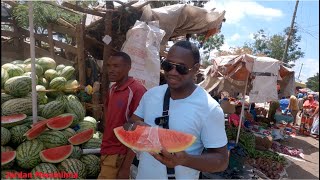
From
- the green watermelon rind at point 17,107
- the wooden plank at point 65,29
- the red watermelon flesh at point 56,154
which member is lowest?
the red watermelon flesh at point 56,154

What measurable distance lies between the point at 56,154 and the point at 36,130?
338mm

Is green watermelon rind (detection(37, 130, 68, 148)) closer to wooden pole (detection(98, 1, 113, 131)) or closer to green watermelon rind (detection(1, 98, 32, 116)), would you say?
green watermelon rind (detection(1, 98, 32, 116))

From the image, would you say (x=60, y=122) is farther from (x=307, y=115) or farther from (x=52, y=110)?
(x=307, y=115)

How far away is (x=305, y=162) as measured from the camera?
8836 mm

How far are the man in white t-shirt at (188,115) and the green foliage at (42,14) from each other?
3242 millimetres

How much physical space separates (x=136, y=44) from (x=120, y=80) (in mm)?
1129

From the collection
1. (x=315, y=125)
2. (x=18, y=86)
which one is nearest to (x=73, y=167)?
(x=18, y=86)

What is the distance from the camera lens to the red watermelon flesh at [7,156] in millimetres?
2749

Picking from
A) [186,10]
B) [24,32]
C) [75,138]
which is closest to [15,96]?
[75,138]

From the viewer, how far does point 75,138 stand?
11.2ft

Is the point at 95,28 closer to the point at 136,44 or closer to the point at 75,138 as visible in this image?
the point at 136,44

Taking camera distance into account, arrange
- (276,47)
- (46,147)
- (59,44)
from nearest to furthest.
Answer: (46,147) → (59,44) → (276,47)

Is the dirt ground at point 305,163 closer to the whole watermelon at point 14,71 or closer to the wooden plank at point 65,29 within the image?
the wooden plank at point 65,29

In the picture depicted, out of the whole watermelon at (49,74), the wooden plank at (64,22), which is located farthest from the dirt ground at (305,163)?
the wooden plank at (64,22)
